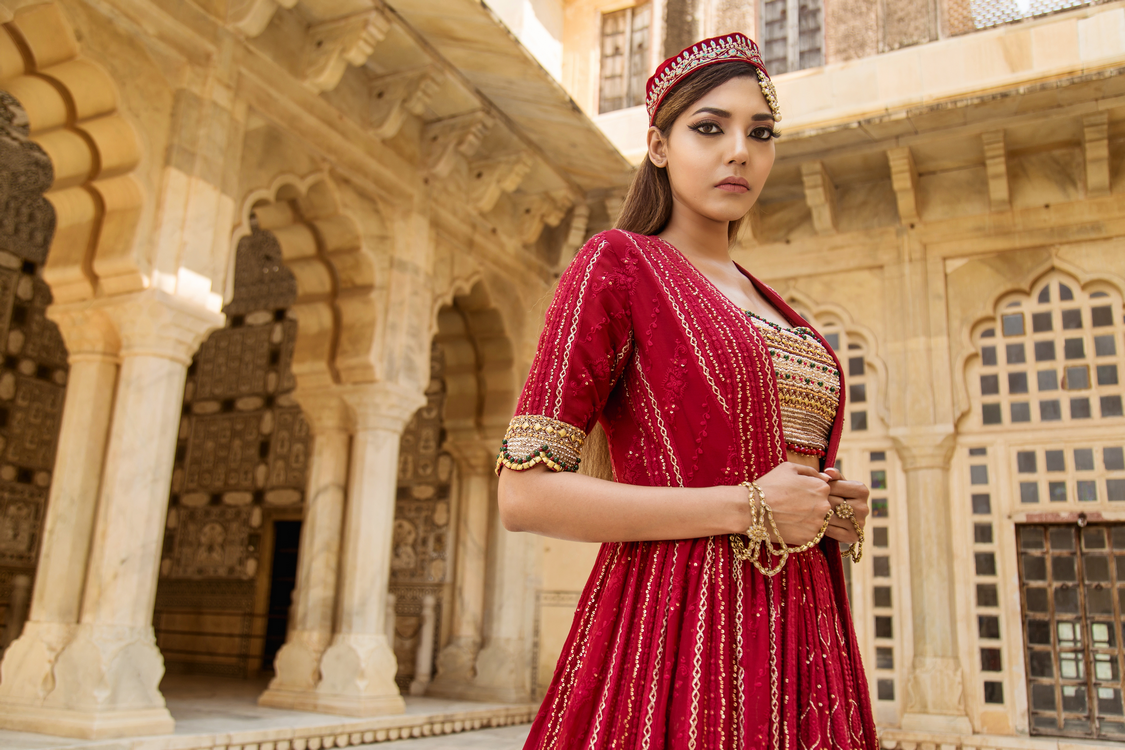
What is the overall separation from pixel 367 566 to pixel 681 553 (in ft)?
15.7

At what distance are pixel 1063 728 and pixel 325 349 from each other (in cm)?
479

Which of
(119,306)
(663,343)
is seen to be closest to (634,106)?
(119,306)

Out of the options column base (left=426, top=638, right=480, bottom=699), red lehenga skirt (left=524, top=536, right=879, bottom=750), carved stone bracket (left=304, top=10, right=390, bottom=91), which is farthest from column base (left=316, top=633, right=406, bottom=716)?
red lehenga skirt (left=524, top=536, right=879, bottom=750)

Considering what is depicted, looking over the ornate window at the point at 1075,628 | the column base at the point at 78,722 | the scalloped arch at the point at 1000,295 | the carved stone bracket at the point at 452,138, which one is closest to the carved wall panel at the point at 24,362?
the carved stone bracket at the point at 452,138

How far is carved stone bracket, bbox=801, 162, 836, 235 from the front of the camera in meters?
6.19

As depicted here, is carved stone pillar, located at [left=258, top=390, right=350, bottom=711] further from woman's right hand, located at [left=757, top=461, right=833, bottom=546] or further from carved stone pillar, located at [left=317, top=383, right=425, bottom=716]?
woman's right hand, located at [left=757, top=461, right=833, bottom=546]

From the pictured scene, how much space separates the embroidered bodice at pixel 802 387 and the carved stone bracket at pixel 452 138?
498cm

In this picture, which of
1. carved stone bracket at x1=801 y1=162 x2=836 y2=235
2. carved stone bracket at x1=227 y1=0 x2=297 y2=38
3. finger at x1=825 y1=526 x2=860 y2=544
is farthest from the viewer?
carved stone bracket at x1=801 y1=162 x2=836 y2=235

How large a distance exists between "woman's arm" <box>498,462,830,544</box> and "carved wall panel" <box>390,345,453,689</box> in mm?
6599

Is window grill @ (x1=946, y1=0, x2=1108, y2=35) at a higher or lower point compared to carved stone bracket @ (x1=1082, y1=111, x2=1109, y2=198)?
higher

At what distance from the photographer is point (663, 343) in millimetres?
1029

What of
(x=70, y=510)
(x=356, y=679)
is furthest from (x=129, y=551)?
(x=356, y=679)

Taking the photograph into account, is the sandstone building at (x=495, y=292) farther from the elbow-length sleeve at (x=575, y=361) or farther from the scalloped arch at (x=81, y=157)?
the elbow-length sleeve at (x=575, y=361)

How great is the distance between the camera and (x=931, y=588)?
222 inches
